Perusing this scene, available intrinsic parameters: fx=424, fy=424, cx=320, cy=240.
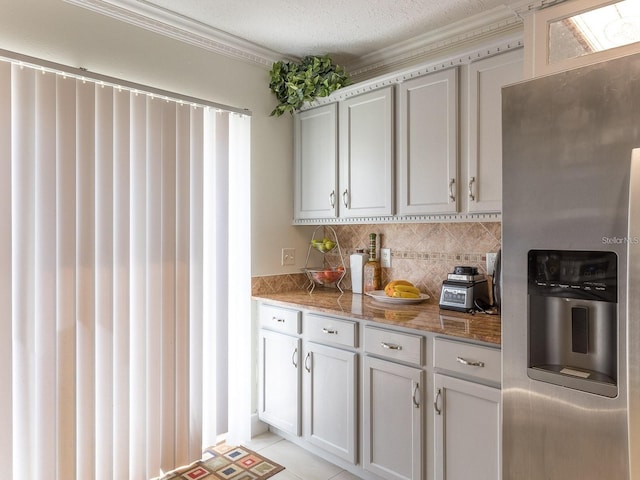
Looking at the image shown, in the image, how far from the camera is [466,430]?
179 centimetres

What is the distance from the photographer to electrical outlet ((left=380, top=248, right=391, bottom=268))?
9.30 feet

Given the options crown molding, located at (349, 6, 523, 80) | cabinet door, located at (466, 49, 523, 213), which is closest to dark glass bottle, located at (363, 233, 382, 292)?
cabinet door, located at (466, 49, 523, 213)

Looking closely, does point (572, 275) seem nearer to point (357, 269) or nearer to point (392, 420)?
point (392, 420)

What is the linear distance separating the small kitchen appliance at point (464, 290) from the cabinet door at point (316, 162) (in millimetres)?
864

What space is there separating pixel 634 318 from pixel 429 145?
1318 millimetres

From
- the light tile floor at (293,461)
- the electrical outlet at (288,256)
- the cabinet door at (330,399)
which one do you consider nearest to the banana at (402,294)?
the cabinet door at (330,399)

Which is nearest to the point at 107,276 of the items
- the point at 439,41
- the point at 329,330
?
the point at 329,330

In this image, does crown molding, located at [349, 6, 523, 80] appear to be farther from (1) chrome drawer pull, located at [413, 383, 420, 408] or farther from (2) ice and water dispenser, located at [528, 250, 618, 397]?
(1) chrome drawer pull, located at [413, 383, 420, 408]

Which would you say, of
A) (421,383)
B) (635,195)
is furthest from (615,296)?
(421,383)

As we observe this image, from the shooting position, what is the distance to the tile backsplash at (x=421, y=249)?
95.3 inches

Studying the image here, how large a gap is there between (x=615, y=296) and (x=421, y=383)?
917 millimetres

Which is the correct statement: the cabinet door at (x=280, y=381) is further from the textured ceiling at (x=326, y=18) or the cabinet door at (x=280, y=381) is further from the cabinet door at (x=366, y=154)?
the textured ceiling at (x=326, y=18)

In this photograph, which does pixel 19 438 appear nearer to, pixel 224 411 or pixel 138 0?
pixel 224 411

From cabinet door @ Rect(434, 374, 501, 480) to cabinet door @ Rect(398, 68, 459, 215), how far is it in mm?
882
